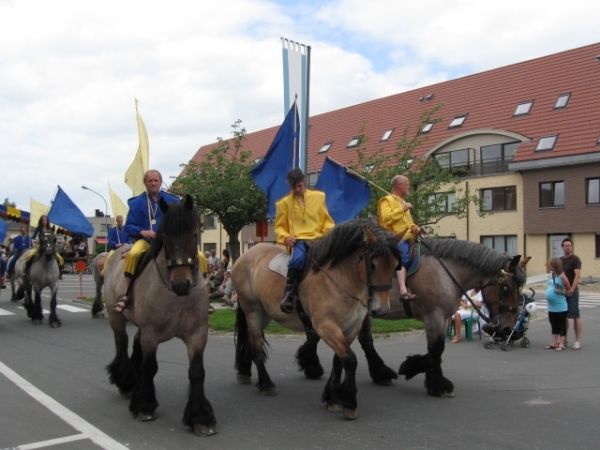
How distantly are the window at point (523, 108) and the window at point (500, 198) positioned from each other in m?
4.36

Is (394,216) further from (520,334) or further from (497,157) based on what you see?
(497,157)

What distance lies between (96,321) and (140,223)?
9.00m

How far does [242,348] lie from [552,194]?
1114 inches

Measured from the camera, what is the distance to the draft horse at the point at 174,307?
5.70 m

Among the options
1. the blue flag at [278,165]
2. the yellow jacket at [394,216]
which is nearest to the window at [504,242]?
the blue flag at [278,165]

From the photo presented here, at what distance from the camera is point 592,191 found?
31.1m

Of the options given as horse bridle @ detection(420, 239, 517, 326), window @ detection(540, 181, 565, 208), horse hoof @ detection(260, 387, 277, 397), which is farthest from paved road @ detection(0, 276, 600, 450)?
window @ detection(540, 181, 565, 208)

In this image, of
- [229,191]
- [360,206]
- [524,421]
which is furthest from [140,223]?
[229,191]

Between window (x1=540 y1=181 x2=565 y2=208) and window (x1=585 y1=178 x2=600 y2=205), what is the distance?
121 centimetres

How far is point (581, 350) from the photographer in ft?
36.6

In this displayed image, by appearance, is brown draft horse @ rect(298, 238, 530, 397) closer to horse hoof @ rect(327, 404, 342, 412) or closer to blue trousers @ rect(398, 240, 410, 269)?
blue trousers @ rect(398, 240, 410, 269)

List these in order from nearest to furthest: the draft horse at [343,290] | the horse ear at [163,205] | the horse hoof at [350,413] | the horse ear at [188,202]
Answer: the horse ear at [188,202]
the horse ear at [163,205]
the horse hoof at [350,413]
the draft horse at [343,290]

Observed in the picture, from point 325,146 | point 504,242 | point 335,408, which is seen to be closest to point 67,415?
point 335,408

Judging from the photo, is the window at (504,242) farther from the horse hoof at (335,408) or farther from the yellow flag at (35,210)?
the horse hoof at (335,408)
